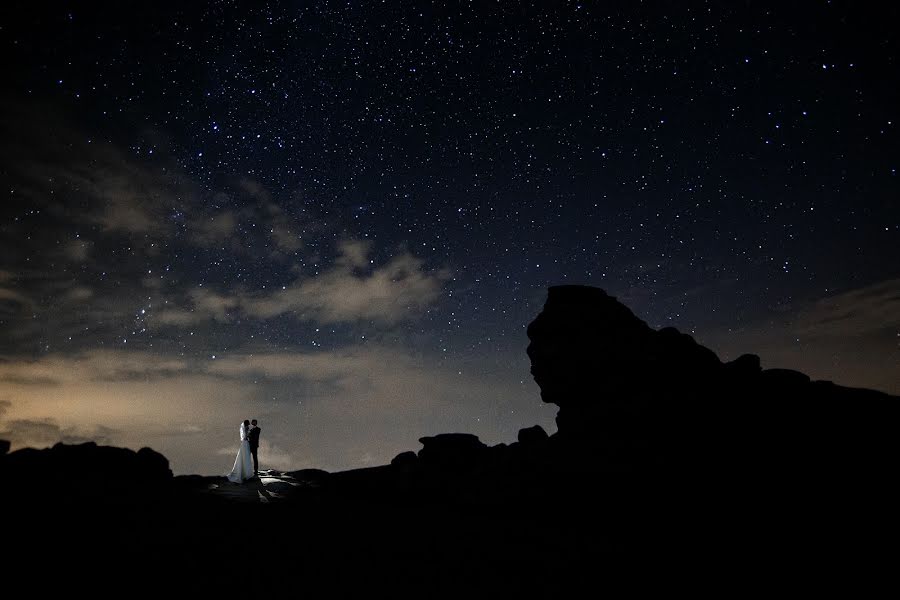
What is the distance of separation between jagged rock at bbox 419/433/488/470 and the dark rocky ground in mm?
1508

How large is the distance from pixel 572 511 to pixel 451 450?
11.3 meters

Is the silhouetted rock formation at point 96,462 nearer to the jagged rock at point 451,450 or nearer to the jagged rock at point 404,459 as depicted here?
the jagged rock at point 404,459

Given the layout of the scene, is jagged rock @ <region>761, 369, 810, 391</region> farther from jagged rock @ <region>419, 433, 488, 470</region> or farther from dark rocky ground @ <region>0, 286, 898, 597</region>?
jagged rock @ <region>419, 433, 488, 470</region>

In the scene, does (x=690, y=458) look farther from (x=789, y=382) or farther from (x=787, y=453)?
(x=789, y=382)

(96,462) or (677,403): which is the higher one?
(96,462)

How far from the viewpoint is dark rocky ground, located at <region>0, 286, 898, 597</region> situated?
5254mm

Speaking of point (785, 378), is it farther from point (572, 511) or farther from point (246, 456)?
point (246, 456)

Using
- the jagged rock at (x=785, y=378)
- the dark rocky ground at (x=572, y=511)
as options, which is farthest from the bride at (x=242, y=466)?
the jagged rock at (x=785, y=378)

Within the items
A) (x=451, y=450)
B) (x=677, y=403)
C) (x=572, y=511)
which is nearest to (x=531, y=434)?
(x=451, y=450)

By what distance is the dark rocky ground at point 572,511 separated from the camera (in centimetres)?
525

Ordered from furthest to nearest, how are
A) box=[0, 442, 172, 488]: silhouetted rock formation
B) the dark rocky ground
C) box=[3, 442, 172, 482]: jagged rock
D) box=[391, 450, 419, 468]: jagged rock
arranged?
box=[391, 450, 419, 468]: jagged rock → box=[3, 442, 172, 482]: jagged rock → box=[0, 442, 172, 488]: silhouetted rock formation → the dark rocky ground

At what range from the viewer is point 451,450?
76.2 feet

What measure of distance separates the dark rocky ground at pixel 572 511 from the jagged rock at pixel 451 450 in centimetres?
151

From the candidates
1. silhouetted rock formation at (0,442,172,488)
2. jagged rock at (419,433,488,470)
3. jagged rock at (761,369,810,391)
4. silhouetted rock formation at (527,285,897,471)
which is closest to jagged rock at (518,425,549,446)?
silhouetted rock formation at (527,285,897,471)
